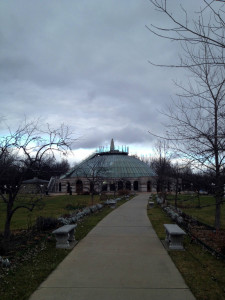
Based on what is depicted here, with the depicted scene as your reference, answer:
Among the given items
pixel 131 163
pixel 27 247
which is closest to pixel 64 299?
pixel 27 247

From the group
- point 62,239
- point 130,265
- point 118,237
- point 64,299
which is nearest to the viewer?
point 64,299

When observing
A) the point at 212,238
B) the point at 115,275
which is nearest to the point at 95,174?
the point at 212,238

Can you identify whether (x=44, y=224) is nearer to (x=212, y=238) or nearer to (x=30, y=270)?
(x=30, y=270)

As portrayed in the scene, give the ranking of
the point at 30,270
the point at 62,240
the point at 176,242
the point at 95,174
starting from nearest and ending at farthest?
the point at 30,270 < the point at 176,242 < the point at 62,240 < the point at 95,174

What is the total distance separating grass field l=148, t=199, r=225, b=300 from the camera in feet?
17.1

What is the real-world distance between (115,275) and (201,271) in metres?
1.77

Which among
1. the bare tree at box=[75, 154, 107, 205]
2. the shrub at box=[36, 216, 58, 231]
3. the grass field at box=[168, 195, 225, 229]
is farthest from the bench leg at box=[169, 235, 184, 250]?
the bare tree at box=[75, 154, 107, 205]

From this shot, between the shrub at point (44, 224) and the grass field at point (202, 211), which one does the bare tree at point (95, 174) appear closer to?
the grass field at point (202, 211)

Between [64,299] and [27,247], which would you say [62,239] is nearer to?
[27,247]

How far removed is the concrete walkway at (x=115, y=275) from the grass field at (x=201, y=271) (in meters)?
0.16

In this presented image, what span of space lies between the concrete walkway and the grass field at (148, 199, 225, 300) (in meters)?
0.16

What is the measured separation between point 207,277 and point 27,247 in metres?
4.55

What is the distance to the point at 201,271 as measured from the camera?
6406 mm

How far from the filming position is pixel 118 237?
1043 centimetres
